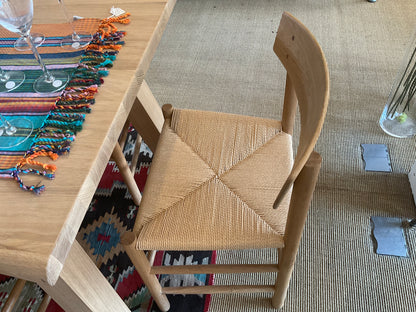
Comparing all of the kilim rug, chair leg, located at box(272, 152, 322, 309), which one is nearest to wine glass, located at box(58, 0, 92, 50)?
chair leg, located at box(272, 152, 322, 309)

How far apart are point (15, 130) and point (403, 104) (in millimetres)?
1461

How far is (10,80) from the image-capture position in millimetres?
757

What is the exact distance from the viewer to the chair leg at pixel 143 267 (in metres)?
0.80

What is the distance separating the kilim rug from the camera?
1159 mm

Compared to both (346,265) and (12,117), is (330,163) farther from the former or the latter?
(12,117)

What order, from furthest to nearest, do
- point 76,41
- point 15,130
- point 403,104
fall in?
point 403,104 → point 76,41 → point 15,130

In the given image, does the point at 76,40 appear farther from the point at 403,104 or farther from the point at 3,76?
the point at 403,104

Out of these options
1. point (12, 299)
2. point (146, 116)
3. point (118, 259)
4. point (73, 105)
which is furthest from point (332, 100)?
point (12, 299)

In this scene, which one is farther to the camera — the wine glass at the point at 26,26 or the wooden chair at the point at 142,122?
the wooden chair at the point at 142,122

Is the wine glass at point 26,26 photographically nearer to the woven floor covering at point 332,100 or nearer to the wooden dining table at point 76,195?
the wooden dining table at point 76,195

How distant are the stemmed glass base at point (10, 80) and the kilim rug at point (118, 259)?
751 mm

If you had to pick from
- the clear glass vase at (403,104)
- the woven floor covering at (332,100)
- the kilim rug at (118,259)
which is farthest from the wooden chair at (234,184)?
the clear glass vase at (403,104)

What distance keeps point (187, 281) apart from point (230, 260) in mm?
172

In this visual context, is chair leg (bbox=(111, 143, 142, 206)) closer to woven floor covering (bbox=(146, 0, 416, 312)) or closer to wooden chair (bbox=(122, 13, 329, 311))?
wooden chair (bbox=(122, 13, 329, 311))
